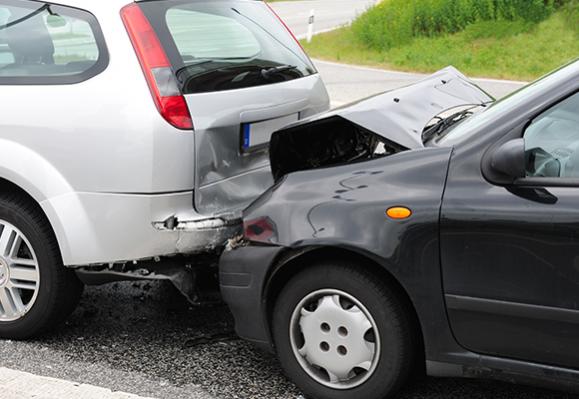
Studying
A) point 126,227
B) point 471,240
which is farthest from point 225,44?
point 471,240

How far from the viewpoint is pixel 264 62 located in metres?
4.65

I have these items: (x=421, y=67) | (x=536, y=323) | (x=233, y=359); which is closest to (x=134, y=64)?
(x=233, y=359)

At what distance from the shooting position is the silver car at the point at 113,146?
402 centimetres

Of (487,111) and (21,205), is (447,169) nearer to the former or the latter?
(487,111)

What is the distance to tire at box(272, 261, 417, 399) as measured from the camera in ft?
11.4

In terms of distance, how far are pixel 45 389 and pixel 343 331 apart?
1314 mm

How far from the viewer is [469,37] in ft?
62.0

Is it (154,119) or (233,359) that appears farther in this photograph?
Answer: (233,359)

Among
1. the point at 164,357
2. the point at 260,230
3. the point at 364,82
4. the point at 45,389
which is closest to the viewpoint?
the point at 260,230

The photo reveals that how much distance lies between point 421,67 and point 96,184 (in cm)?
1439

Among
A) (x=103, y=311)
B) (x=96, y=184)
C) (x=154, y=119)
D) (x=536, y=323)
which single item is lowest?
(x=103, y=311)

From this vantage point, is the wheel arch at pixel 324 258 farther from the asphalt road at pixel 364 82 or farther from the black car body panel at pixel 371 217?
the asphalt road at pixel 364 82

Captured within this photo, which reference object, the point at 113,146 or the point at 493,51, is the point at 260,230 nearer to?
the point at 113,146

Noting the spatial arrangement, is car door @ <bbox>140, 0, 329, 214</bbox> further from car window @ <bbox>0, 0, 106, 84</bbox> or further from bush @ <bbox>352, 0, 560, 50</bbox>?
bush @ <bbox>352, 0, 560, 50</bbox>
